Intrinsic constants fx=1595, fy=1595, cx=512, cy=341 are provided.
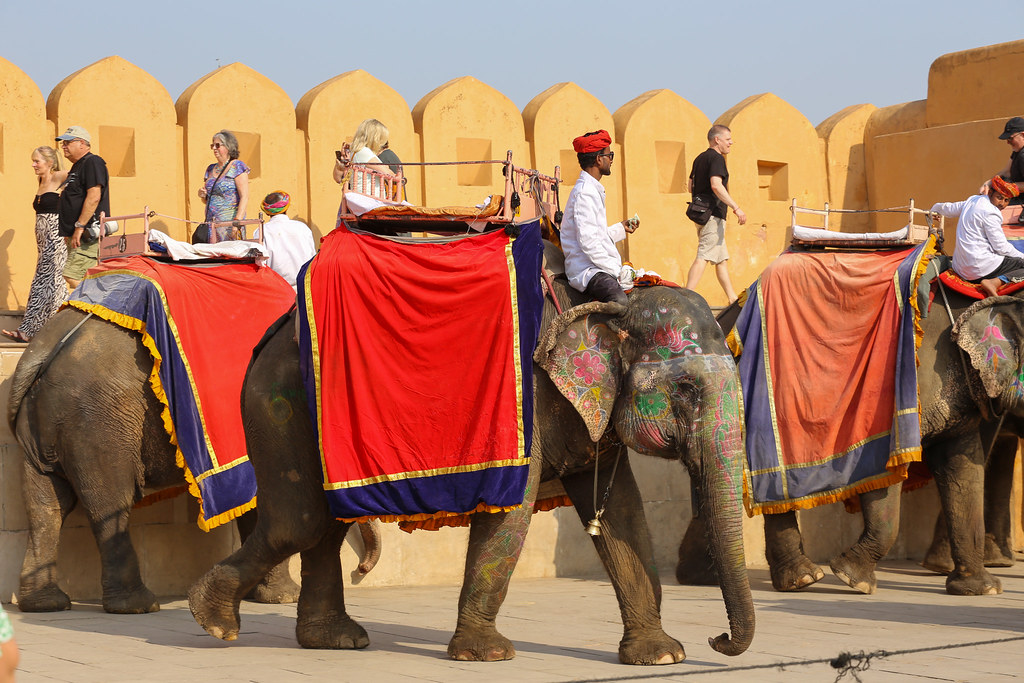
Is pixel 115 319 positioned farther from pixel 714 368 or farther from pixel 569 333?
pixel 714 368

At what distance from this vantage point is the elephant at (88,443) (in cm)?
843

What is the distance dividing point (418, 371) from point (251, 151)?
622cm

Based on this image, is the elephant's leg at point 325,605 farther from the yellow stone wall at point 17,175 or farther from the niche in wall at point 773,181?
the niche in wall at point 773,181

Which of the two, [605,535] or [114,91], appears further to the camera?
[114,91]

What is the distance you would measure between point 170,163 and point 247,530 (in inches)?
162

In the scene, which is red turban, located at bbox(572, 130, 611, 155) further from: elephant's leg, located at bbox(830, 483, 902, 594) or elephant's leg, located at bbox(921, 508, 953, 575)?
elephant's leg, located at bbox(921, 508, 953, 575)

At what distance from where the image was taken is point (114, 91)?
1206cm

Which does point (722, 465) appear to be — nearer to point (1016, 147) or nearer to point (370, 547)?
point (370, 547)

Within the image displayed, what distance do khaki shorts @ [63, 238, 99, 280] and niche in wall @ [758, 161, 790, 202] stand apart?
732 cm

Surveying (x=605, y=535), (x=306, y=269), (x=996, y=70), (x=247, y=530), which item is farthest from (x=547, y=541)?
(x=996, y=70)

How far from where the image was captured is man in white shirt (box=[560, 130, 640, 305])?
7016mm

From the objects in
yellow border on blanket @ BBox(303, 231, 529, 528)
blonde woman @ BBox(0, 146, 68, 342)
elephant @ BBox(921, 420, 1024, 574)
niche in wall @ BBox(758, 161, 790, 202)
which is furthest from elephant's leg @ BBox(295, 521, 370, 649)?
niche in wall @ BBox(758, 161, 790, 202)

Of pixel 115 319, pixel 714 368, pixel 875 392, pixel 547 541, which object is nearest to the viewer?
pixel 714 368

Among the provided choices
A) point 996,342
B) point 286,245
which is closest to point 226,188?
point 286,245
